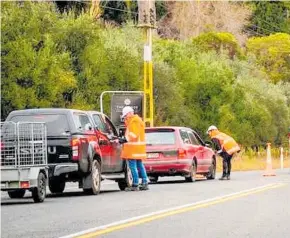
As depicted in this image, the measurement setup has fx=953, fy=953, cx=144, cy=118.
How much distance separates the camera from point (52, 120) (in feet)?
61.1

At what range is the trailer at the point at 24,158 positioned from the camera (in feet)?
54.1

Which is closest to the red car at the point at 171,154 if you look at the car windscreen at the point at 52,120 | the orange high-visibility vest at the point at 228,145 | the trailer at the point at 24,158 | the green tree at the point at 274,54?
the orange high-visibility vest at the point at 228,145

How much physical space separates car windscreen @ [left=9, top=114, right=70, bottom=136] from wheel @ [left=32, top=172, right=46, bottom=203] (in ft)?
5.03

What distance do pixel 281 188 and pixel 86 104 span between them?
19.1m

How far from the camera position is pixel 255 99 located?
195 feet

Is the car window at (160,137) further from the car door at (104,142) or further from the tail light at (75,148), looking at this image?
the tail light at (75,148)

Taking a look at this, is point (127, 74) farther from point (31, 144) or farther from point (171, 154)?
point (31, 144)

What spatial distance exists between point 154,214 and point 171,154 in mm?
11429

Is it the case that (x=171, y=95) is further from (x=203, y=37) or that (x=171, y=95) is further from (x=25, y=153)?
(x=25, y=153)

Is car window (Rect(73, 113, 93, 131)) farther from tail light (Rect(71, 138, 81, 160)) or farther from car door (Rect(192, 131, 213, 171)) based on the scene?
car door (Rect(192, 131, 213, 171))

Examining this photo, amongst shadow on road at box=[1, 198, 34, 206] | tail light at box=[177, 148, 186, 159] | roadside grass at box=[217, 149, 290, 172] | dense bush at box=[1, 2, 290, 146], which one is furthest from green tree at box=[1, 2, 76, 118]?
shadow on road at box=[1, 198, 34, 206]

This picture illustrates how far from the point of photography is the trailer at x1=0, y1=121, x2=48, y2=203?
16484 mm

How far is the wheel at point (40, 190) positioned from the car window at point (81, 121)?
1.94 meters

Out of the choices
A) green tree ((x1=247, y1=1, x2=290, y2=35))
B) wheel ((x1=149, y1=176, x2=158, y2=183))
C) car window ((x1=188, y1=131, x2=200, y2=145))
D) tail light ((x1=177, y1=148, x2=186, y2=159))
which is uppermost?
green tree ((x1=247, y1=1, x2=290, y2=35))
